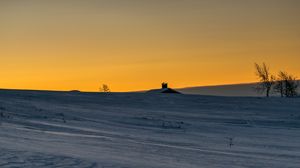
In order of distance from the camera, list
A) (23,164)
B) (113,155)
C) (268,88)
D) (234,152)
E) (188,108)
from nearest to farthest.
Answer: (23,164) < (113,155) < (234,152) < (188,108) < (268,88)

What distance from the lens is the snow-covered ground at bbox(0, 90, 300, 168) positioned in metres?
11.3

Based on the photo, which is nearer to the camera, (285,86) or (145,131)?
(145,131)

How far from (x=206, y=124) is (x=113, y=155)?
12.9 meters

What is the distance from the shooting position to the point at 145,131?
19.3 m

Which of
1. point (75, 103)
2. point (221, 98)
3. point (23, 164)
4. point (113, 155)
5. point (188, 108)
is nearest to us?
point (23, 164)

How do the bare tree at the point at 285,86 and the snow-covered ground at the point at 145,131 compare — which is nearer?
the snow-covered ground at the point at 145,131

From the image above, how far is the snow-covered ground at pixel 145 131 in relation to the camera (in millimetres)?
11266

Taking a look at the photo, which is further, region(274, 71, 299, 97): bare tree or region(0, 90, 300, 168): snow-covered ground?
region(274, 71, 299, 97): bare tree

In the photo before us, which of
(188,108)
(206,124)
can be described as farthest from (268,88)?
(206,124)

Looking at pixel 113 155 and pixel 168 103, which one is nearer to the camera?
pixel 113 155

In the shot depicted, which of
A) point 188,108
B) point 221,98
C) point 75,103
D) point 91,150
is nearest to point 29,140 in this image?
point 91,150

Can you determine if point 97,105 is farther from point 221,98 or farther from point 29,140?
point 29,140

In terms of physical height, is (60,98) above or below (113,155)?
above

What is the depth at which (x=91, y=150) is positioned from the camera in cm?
1212
